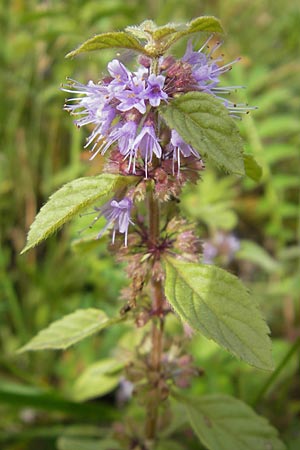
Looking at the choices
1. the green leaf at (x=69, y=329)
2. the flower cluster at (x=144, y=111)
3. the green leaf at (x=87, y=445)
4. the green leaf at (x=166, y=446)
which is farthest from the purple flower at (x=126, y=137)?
the green leaf at (x=87, y=445)

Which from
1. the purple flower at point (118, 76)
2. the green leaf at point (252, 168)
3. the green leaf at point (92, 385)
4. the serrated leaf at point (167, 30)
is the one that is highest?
the serrated leaf at point (167, 30)

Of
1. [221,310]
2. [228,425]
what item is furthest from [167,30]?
[228,425]

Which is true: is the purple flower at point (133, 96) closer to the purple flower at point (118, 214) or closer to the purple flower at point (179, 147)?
the purple flower at point (179, 147)

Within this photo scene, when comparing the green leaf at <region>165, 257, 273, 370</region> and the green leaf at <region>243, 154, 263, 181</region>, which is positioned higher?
the green leaf at <region>243, 154, 263, 181</region>

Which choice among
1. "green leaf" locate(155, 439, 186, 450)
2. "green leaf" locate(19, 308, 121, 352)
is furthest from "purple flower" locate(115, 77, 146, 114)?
"green leaf" locate(155, 439, 186, 450)

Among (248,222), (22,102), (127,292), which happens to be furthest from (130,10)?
(127,292)

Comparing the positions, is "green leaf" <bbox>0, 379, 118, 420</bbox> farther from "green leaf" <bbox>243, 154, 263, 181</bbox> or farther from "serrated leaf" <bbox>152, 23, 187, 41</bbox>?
"serrated leaf" <bbox>152, 23, 187, 41</bbox>
